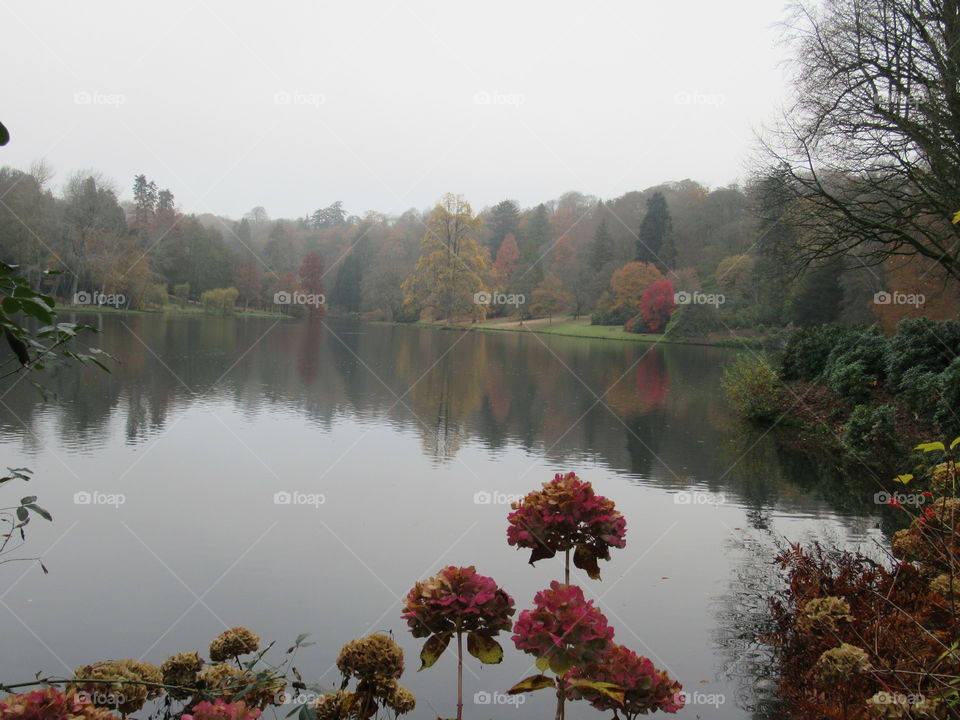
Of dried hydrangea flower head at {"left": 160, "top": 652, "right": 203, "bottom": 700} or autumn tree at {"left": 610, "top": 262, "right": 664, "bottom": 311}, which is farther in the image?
autumn tree at {"left": 610, "top": 262, "right": 664, "bottom": 311}

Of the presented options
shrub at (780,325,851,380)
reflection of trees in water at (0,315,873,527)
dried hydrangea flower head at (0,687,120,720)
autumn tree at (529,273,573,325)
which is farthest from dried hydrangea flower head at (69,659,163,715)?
autumn tree at (529,273,573,325)

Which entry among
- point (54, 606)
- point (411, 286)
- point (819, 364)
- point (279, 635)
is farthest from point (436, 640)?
point (411, 286)

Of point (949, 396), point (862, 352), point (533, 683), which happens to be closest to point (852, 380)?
point (862, 352)

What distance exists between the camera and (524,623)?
174 cm

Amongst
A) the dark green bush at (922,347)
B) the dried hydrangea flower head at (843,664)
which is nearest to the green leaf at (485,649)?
the dried hydrangea flower head at (843,664)

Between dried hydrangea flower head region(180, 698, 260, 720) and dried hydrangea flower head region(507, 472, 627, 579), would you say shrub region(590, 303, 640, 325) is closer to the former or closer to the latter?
dried hydrangea flower head region(507, 472, 627, 579)

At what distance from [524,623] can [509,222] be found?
70253 millimetres

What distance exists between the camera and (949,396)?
1061 centimetres

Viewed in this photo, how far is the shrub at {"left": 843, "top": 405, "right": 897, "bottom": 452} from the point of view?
1162cm

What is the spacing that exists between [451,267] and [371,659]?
2010 inches

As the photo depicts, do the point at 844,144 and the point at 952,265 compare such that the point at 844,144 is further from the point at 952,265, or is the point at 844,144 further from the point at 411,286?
the point at 411,286

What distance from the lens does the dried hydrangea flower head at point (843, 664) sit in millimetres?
2131

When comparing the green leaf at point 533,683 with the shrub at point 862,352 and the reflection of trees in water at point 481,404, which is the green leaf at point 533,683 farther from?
the shrub at point 862,352

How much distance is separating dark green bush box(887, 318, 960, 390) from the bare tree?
105cm
